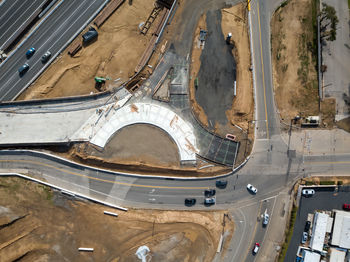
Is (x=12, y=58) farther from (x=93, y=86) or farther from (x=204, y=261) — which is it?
(x=204, y=261)

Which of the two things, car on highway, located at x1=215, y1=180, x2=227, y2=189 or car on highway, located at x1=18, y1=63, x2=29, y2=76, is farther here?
car on highway, located at x1=18, y1=63, x2=29, y2=76

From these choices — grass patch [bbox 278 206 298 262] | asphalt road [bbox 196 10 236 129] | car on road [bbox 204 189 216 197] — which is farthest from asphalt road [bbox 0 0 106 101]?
grass patch [bbox 278 206 298 262]

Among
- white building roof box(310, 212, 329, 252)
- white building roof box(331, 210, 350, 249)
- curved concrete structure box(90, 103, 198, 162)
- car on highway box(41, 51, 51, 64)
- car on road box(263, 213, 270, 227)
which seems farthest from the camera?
car on highway box(41, 51, 51, 64)

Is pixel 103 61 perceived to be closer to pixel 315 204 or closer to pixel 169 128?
pixel 169 128

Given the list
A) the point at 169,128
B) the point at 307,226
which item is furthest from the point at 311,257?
the point at 169,128

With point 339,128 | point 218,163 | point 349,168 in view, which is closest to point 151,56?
point 218,163

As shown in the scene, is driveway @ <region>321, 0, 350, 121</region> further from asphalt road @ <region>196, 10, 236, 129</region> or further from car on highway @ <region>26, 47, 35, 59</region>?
car on highway @ <region>26, 47, 35, 59</region>
